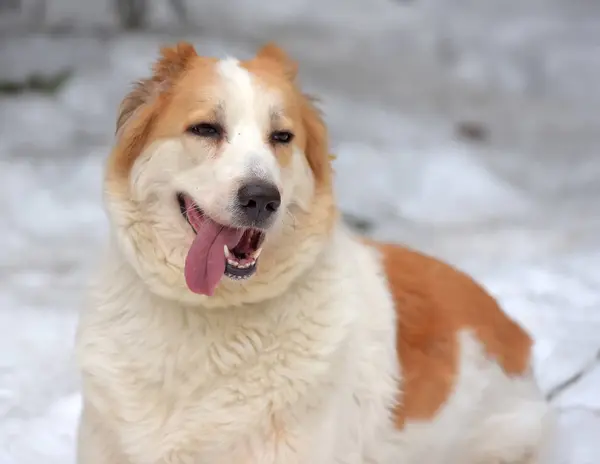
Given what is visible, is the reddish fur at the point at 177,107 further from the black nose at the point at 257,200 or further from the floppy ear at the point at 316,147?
the black nose at the point at 257,200

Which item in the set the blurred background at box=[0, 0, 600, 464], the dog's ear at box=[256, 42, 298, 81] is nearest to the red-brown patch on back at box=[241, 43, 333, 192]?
the dog's ear at box=[256, 42, 298, 81]

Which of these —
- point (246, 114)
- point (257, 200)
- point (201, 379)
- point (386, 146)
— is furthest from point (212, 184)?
point (386, 146)

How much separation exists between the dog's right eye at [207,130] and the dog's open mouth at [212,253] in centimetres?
17

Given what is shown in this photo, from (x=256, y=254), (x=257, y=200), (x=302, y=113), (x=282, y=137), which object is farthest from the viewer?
(x=302, y=113)

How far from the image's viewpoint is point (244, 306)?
7.29 ft

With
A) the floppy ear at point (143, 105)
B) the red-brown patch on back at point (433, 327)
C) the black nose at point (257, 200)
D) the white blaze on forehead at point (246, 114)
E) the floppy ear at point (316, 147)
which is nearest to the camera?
the black nose at point (257, 200)

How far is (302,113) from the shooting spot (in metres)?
2.35

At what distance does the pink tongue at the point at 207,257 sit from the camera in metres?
2.08

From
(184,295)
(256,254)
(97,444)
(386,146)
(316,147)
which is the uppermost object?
(316,147)

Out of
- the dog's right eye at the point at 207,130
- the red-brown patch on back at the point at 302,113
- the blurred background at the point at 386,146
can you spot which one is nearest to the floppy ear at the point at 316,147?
the red-brown patch on back at the point at 302,113

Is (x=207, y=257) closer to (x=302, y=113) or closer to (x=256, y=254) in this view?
(x=256, y=254)

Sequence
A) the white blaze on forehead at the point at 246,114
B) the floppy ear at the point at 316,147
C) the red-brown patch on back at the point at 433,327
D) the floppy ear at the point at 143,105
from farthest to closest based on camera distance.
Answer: the red-brown patch on back at the point at 433,327
the floppy ear at the point at 316,147
the floppy ear at the point at 143,105
the white blaze on forehead at the point at 246,114

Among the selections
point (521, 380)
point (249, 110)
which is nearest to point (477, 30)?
point (521, 380)

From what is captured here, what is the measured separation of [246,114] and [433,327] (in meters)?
0.96
